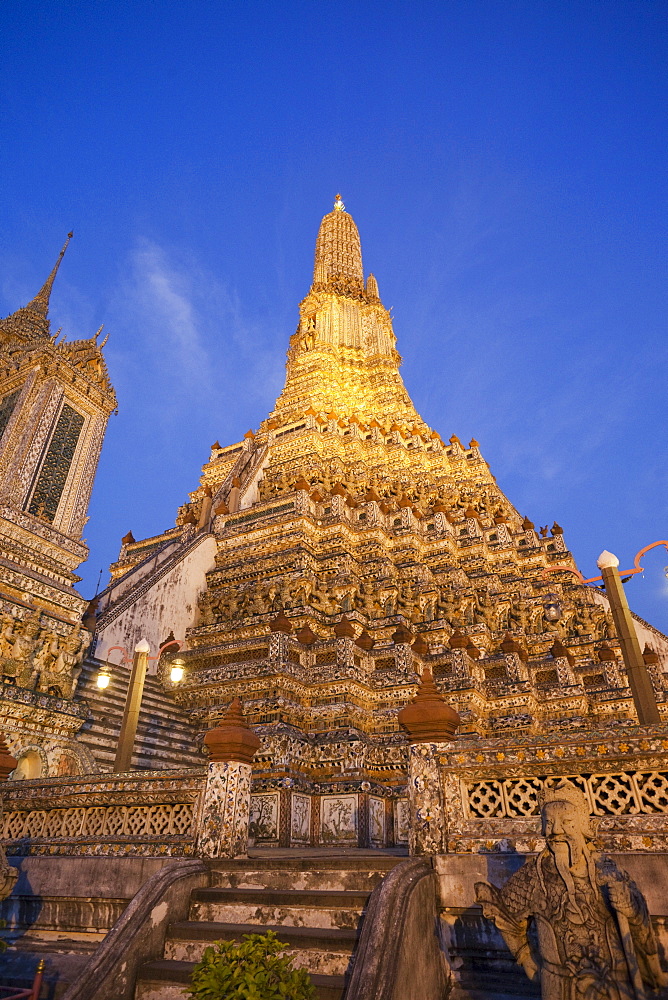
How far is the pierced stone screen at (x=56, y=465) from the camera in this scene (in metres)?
18.8

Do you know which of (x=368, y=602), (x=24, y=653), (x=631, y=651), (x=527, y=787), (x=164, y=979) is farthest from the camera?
(x=368, y=602)

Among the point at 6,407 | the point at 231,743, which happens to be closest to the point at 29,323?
the point at 6,407

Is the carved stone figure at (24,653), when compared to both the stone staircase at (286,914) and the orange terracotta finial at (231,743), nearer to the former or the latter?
the orange terracotta finial at (231,743)

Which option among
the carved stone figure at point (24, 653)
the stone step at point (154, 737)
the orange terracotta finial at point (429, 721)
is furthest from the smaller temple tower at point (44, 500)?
the orange terracotta finial at point (429, 721)

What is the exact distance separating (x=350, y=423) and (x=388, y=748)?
72.2 feet

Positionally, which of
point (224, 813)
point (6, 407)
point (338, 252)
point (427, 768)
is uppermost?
point (338, 252)

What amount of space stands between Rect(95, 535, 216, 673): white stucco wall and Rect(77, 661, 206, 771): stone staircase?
1507 mm

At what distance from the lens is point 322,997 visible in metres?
4.38

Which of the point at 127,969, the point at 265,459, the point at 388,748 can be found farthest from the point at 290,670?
the point at 265,459

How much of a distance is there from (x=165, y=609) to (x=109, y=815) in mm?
12690

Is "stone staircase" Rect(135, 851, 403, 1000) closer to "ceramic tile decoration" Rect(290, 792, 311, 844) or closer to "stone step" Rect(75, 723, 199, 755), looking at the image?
"ceramic tile decoration" Rect(290, 792, 311, 844)

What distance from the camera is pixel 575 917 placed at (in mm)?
3836

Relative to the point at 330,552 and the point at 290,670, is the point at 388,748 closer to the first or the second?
the point at 290,670

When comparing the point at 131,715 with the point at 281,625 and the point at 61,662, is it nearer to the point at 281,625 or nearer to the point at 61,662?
the point at 61,662
